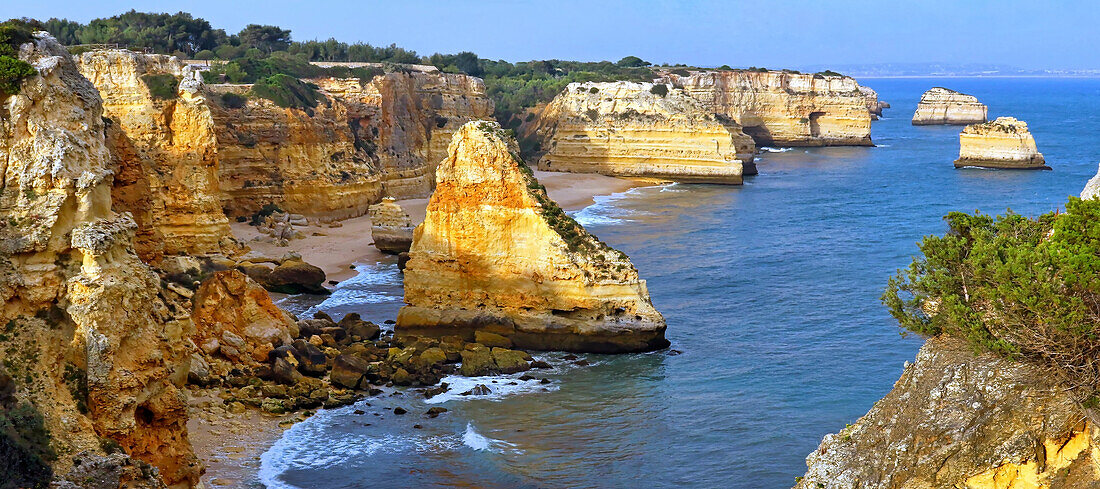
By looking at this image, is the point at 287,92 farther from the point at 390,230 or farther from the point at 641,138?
the point at 641,138

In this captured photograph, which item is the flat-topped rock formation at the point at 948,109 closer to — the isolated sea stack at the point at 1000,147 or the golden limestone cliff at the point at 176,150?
the isolated sea stack at the point at 1000,147

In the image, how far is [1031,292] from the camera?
39.8ft

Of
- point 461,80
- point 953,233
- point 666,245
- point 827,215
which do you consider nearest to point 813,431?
point 953,233

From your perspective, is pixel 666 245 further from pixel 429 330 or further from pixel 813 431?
pixel 813 431

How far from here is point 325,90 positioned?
55.7 metres

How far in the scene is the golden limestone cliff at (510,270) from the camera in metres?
28.1

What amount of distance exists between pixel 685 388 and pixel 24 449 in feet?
53.4

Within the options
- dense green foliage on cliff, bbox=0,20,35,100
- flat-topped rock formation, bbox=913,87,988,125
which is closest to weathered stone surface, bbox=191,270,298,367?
dense green foliage on cliff, bbox=0,20,35,100

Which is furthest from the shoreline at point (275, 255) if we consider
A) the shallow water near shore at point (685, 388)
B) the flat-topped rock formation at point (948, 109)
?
the flat-topped rock formation at point (948, 109)

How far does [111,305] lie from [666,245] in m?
33.8

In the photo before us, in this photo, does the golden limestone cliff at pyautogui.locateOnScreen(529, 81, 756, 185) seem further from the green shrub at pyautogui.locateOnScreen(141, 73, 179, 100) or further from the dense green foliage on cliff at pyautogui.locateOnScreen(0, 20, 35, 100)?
the dense green foliage on cliff at pyautogui.locateOnScreen(0, 20, 35, 100)

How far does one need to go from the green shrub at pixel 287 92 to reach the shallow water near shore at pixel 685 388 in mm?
11516

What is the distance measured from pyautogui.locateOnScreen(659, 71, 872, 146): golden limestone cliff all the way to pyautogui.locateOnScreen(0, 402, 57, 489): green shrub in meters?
91.3

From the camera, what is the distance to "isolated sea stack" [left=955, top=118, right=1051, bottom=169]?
77250 millimetres
